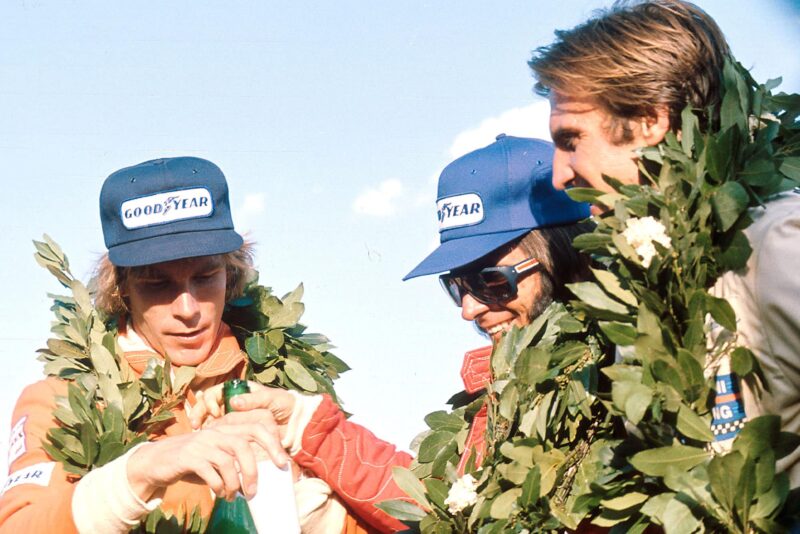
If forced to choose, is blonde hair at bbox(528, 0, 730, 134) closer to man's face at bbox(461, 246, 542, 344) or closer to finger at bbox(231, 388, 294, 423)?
man's face at bbox(461, 246, 542, 344)

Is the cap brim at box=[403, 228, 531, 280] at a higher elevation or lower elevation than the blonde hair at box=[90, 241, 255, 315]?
lower

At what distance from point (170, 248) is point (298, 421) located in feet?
2.65

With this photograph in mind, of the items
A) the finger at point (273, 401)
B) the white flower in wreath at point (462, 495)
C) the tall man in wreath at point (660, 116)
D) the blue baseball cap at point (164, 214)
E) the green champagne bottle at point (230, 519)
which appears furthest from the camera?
the blue baseball cap at point (164, 214)

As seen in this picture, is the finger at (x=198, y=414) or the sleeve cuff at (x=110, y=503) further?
the finger at (x=198, y=414)

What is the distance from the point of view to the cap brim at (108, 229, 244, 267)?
3852 millimetres

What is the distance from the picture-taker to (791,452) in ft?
7.61

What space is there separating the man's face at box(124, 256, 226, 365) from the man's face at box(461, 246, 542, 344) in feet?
3.25

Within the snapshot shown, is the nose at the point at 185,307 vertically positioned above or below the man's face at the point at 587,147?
below

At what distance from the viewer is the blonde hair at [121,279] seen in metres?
4.12

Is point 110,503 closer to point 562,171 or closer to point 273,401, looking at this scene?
point 273,401

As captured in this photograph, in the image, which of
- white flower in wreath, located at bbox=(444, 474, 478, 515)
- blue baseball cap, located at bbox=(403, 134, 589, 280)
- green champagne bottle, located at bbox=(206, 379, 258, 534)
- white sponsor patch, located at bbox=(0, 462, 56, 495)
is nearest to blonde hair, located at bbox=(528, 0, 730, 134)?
blue baseball cap, located at bbox=(403, 134, 589, 280)

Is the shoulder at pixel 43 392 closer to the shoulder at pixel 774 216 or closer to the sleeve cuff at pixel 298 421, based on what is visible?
the sleeve cuff at pixel 298 421

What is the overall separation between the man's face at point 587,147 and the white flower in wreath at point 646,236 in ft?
1.05

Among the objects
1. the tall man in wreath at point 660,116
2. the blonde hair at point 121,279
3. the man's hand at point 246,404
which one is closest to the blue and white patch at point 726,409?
the tall man in wreath at point 660,116
